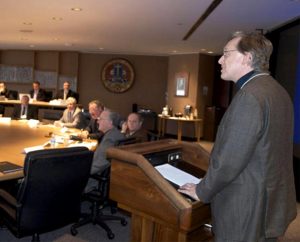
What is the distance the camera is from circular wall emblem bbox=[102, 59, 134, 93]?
39.4 feet

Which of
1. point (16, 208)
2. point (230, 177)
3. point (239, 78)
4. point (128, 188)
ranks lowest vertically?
point (16, 208)

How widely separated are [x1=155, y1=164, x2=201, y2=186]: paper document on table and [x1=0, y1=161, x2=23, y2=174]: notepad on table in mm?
→ 1486

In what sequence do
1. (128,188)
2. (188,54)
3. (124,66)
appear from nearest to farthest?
(128,188) < (188,54) < (124,66)

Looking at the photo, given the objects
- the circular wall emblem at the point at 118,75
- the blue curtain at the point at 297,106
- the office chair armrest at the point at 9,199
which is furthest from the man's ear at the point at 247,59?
the circular wall emblem at the point at 118,75

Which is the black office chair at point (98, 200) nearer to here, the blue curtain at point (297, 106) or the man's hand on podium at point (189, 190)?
the man's hand on podium at point (189, 190)

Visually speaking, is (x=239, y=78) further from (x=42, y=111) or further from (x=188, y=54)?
(x=188, y=54)

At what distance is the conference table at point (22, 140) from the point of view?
3158 mm

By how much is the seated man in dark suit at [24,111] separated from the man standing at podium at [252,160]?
6.26 m

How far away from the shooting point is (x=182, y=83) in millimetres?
10438

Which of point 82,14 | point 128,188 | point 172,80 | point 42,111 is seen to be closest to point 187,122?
point 172,80

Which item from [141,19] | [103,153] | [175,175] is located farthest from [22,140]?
[175,175]

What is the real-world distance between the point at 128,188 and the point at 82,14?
4.64 meters

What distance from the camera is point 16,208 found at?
2385mm

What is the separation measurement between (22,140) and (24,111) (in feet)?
10.5
